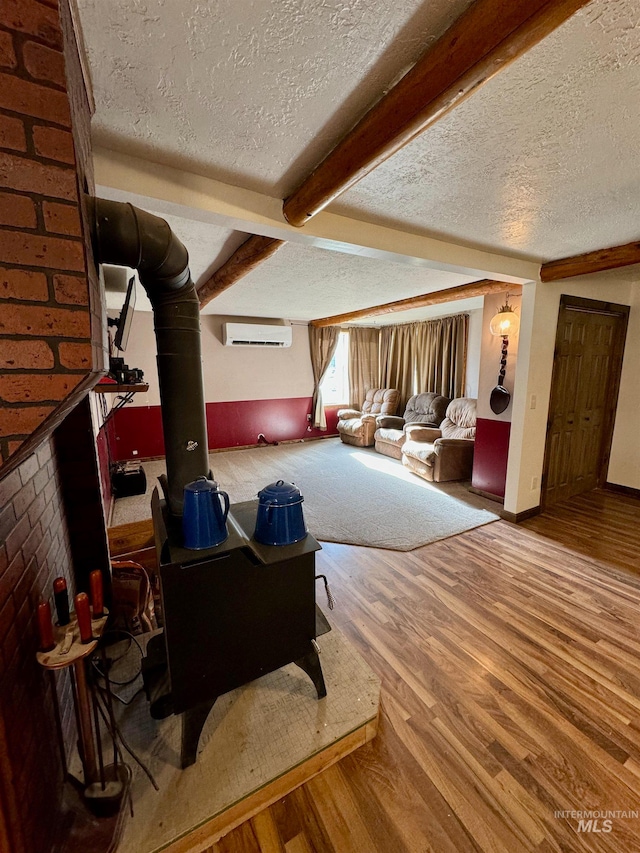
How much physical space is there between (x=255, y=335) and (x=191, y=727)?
5.43 metres

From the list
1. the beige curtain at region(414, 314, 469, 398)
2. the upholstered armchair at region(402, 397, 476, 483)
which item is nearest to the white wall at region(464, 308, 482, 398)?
the beige curtain at region(414, 314, 469, 398)

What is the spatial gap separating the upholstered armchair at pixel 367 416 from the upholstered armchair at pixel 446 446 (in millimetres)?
1191

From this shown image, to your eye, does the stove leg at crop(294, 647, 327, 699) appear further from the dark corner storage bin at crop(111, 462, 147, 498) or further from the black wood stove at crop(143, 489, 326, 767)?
the dark corner storage bin at crop(111, 462, 147, 498)

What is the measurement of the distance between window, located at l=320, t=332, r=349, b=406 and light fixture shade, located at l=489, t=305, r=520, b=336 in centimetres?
397

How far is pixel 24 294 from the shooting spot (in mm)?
699

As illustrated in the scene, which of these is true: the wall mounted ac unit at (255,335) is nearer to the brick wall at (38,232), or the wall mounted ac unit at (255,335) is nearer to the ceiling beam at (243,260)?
the ceiling beam at (243,260)

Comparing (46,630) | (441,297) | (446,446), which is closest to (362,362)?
(441,297)

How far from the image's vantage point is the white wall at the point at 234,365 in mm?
5301

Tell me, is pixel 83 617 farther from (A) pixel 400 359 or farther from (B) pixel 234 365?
(A) pixel 400 359

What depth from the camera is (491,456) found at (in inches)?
148

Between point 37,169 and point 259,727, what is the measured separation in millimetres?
1898

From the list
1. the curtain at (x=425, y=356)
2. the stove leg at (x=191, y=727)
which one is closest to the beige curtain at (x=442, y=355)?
the curtain at (x=425, y=356)

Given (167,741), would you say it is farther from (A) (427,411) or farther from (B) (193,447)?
(A) (427,411)

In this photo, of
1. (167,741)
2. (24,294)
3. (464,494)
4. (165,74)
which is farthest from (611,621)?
(165,74)
